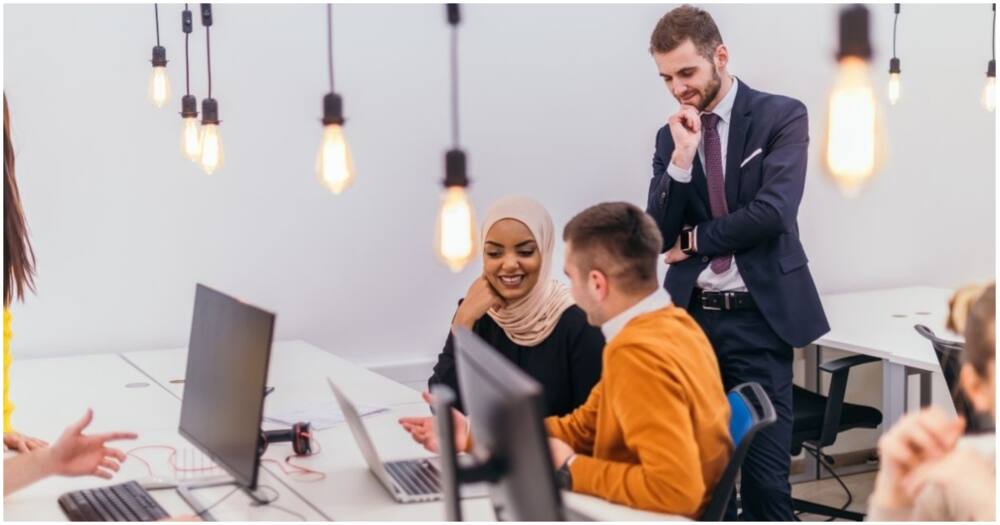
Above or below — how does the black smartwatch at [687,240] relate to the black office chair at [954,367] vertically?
above

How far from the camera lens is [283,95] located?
4.05m

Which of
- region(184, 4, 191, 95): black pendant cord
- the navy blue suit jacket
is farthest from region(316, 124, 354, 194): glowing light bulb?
region(184, 4, 191, 95): black pendant cord

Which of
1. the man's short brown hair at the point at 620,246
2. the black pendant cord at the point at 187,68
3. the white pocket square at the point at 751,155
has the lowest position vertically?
the man's short brown hair at the point at 620,246

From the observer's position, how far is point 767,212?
3.00m

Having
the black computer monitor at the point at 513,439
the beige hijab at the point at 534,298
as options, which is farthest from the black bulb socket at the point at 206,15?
the black computer monitor at the point at 513,439

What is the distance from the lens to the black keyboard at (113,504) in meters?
2.05

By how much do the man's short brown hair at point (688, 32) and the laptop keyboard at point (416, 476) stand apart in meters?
1.36

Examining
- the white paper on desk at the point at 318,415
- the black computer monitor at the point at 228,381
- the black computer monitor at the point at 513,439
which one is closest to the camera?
the black computer monitor at the point at 513,439

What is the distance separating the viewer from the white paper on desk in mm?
2789

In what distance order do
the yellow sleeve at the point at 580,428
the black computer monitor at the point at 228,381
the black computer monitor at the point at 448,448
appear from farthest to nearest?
the yellow sleeve at the point at 580,428 → the black computer monitor at the point at 228,381 → the black computer monitor at the point at 448,448

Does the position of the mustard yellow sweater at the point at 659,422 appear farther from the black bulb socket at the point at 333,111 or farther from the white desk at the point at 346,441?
the black bulb socket at the point at 333,111

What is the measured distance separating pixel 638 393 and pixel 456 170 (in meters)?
0.51

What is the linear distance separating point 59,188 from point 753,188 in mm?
2283

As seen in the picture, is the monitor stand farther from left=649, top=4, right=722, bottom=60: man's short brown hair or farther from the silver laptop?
left=649, top=4, right=722, bottom=60: man's short brown hair
